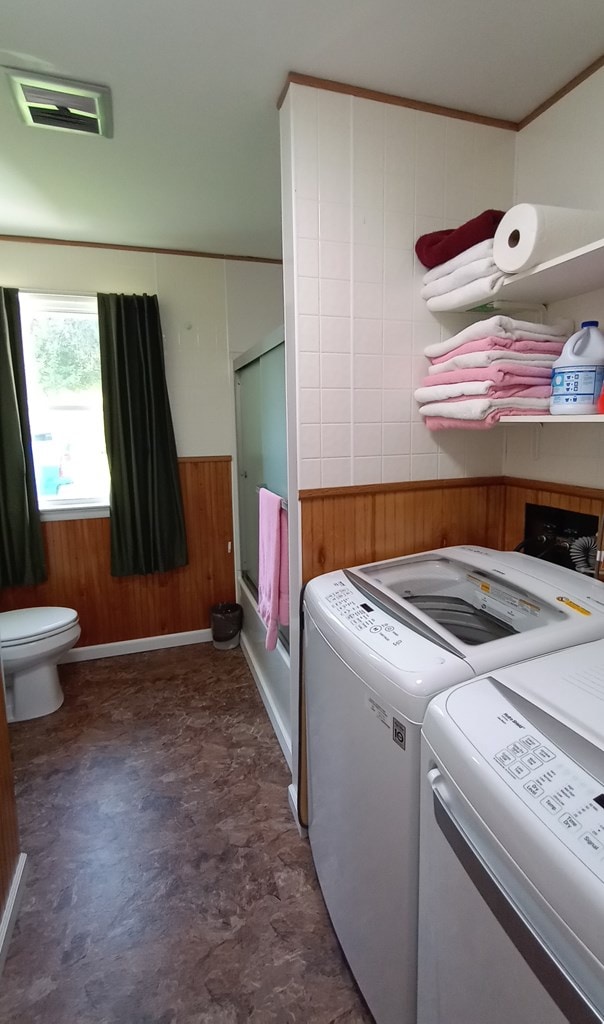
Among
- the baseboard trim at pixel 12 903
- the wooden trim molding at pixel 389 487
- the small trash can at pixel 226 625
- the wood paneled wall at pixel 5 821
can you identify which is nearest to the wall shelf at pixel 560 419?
the wooden trim molding at pixel 389 487

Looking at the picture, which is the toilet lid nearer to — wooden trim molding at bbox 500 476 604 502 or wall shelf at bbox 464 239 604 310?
wooden trim molding at bbox 500 476 604 502

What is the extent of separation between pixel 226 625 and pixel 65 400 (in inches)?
63.5

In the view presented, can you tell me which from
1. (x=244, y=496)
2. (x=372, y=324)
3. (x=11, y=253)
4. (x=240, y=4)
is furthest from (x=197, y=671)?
(x=240, y=4)

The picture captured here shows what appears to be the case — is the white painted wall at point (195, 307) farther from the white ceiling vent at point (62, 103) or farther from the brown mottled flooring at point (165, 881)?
the brown mottled flooring at point (165, 881)

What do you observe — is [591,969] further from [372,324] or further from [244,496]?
[244,496]

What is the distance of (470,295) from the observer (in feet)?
4.21

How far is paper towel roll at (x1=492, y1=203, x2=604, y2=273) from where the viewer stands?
1.06 meters

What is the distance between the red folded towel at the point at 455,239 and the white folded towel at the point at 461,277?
0.06m

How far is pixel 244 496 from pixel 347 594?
5.64 ft

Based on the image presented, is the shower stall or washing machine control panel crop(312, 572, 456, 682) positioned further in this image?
the shower stall

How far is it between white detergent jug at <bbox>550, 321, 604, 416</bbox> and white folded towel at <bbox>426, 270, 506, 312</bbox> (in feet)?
0.78

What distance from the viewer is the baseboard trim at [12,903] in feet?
4.21

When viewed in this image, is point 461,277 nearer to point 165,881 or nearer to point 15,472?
point 165,881

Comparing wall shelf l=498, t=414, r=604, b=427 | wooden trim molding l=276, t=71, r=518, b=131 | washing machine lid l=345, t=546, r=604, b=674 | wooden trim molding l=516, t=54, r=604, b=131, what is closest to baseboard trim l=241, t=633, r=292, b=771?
washing machine lid l=345, t=546, r=604, b=674
